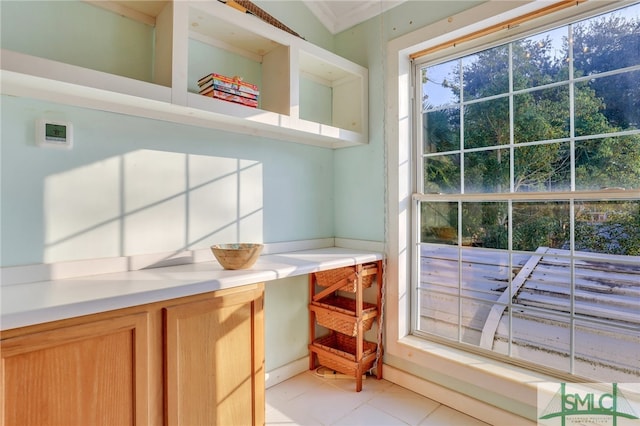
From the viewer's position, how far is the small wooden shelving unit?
2.20 meters

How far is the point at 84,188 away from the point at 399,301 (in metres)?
1.93

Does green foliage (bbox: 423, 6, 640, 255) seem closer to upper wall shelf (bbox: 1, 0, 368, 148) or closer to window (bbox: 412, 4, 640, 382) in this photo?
window (bbox: 412, 4, 640, 382)

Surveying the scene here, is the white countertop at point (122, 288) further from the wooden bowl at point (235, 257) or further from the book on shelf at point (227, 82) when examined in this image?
the book on shelf at point (227, 82)

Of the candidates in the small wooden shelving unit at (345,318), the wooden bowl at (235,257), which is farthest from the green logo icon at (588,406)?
the wooden bowl at (235,257)

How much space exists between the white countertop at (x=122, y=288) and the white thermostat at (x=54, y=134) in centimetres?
59

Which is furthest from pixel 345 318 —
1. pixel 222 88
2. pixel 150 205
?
pixel 222 88

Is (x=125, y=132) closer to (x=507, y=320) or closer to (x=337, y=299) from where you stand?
(x=337, y=299)

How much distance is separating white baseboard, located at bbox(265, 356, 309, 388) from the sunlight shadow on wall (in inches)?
35.9

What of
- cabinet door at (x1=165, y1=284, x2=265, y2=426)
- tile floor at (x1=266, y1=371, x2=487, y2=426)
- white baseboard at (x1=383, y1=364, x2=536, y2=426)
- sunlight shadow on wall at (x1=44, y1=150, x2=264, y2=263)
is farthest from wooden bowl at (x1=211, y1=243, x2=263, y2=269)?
white baseboard at (x1=383, y1=364, x2=536, y2=426)

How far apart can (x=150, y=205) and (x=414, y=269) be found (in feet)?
5.64

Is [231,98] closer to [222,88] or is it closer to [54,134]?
[222,88]

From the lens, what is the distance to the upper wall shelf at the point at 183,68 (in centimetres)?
135

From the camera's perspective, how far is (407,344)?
2.24 meters

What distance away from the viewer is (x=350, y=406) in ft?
6.60
